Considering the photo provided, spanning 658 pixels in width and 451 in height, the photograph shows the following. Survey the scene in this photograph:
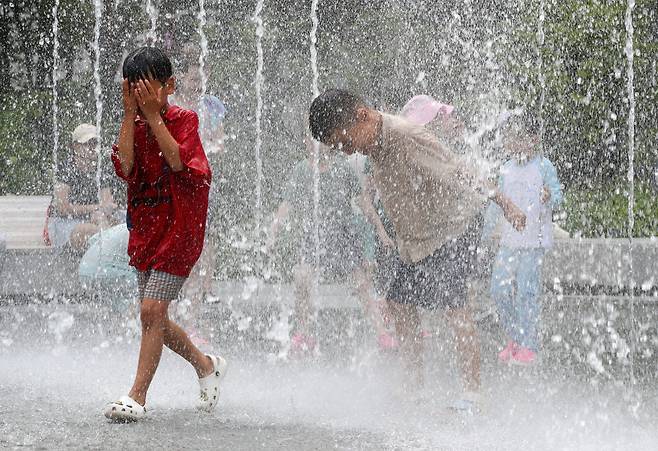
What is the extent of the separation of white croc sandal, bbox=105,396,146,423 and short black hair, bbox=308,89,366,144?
1382 mm

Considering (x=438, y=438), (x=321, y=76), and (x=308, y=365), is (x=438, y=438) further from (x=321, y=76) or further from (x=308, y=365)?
(x=321, y=76)

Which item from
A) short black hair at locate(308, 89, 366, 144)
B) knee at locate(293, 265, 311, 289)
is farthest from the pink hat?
short black hair at locate(308, 89, 366, 144)

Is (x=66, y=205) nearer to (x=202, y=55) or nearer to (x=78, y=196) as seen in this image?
(x=78, y=196)

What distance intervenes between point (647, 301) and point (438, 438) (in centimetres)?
528

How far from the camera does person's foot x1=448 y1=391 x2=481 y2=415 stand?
506 cm

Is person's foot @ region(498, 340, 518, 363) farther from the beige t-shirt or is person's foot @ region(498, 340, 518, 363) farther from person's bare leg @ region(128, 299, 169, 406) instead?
person's bare leg @ region(128, 299, 169, 406)

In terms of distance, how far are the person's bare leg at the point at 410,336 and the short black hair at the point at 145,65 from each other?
1.60 meters

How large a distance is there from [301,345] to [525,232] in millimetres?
1502

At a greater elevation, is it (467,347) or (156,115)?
(156,115)

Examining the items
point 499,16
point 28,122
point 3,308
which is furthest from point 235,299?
point 28,122

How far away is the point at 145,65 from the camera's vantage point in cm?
464

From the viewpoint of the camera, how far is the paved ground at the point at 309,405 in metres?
4.35

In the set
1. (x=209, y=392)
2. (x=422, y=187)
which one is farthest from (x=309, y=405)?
(x=422, y=187)

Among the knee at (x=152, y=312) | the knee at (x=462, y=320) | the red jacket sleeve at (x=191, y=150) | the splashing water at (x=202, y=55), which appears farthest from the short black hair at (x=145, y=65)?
the splashing water at (x=202, y=55)
